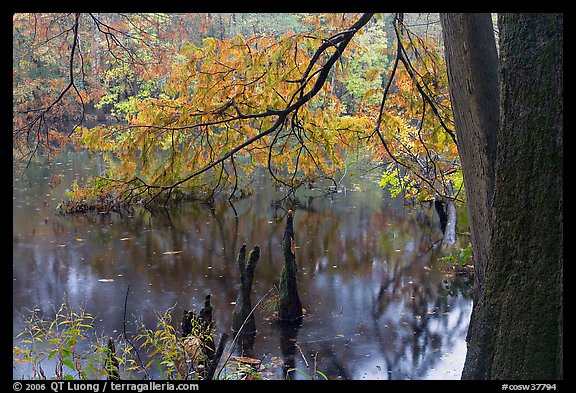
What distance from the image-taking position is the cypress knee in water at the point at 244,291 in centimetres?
773

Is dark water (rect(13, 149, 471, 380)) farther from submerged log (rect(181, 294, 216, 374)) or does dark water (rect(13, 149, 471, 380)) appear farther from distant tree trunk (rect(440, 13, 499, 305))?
distant tree trunk (rect(440, 13, 499, 305))

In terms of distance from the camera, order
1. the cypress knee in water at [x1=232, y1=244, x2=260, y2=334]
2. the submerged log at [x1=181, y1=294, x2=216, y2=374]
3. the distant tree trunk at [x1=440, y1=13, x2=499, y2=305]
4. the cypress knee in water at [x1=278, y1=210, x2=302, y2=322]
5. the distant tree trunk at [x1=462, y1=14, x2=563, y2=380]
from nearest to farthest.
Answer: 1. the distant tree trunk at [x1=462, y1=14, x2=563, y2=380]
2. the distant tree trunk at [x1=440, y1=13, x2=499, y2=305]
3. the submerged log at [x1=181, y1=294, x2=216, y2=374]
4. the cypress knee in water at [x1=232, y1=244, x2=260, y2=334]
5. the cypress knee in water at [x1=278, y1=210, x2=302, y2=322]

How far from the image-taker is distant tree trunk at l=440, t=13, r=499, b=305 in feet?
12.3

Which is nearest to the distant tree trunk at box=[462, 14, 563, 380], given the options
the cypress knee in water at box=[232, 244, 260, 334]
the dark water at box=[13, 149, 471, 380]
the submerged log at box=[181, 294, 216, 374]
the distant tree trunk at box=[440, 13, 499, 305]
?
the distant tree trunk at box=[440, 13, 499, 305]

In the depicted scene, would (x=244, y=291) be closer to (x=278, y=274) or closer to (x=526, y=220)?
(x=278, y=274)

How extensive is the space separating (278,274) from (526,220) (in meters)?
8.95

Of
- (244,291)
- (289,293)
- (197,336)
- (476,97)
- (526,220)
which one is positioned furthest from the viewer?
(289,293)

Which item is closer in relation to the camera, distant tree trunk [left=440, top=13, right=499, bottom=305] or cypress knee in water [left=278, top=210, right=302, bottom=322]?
distant tree trunk [left=440, top=13, right=499, bottom=305]

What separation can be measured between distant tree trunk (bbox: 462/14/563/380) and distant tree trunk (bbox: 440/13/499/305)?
43.4 inches

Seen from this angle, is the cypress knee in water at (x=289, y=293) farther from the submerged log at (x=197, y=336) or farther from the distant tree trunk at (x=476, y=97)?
the distant tree trunk at (x=476, y=97)

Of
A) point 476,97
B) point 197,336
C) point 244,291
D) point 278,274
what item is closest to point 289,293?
point 244,291

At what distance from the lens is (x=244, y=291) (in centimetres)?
779

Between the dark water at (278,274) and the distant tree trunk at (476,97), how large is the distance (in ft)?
9.68
